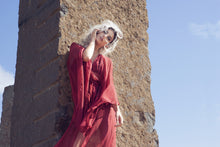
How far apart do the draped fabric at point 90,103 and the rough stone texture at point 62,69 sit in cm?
16

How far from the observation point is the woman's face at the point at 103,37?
4.30 meters

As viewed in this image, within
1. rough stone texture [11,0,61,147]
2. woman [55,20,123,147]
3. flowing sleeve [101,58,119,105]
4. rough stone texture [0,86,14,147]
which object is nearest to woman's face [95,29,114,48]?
woman [55,20,123,147]

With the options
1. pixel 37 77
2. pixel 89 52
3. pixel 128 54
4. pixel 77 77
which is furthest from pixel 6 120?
pixel 89 52

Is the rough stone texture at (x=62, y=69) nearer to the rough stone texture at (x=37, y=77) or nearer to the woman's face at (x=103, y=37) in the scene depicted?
the rough stone texture at (x=37, y=77)

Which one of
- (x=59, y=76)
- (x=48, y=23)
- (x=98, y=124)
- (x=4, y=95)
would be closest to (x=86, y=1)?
(x=48, y=23)

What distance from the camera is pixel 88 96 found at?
4102 millimetres

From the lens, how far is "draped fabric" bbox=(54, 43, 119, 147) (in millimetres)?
3920

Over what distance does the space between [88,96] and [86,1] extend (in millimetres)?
1208

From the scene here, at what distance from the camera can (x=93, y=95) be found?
13.5 ft

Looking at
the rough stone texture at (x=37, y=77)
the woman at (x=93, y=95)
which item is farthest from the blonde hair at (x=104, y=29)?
the rough stone texture at (x=37, y=77)

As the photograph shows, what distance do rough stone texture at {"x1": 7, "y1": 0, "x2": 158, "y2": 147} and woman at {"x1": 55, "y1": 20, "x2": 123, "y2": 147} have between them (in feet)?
0.55

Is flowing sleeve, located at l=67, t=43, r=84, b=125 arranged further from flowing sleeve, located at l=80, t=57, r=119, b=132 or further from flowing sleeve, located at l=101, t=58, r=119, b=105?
flowing sleeve, located at l=101, t=58, r=119, b=105

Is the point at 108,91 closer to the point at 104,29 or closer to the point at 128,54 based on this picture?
the point at 104,29

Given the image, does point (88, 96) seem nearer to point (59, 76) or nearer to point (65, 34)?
point (59, 76)
